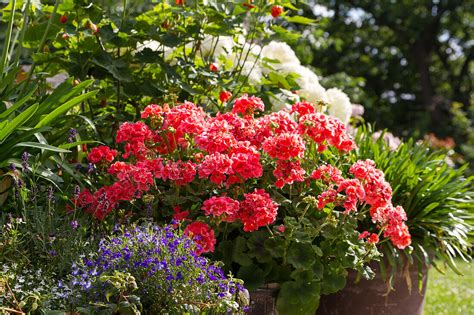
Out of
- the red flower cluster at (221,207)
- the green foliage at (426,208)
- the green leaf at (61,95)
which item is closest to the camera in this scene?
the red flower cluster at (221,207)

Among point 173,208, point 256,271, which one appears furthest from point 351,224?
point 173,208

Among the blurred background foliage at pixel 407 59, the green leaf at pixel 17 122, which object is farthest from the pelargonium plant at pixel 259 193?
the blurred background foliage at pixel 407 59

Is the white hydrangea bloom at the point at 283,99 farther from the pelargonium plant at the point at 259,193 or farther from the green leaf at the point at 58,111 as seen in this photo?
the green leaf at the point at 58,111

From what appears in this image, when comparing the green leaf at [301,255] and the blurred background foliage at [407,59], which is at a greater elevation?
the green leaf at [301,255]

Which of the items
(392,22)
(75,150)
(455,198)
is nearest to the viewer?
(75,150)

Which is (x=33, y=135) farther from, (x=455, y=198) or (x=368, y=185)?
(x=455, y=198)

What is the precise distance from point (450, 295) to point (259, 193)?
129 inches

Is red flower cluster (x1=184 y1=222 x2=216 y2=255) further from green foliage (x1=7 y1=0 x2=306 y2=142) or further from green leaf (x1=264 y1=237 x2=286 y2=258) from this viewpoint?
green foliage (x1=7 y1=0 x2=306 y2=142)

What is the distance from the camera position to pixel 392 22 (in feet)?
42.4

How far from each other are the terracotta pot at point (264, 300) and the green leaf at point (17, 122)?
1.13 m

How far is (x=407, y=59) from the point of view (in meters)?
13.6

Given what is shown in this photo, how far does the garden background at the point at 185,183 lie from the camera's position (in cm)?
222

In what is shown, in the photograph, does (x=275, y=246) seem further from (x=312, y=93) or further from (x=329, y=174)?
(x=312, y=93)

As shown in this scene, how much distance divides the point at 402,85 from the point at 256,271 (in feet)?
38.2
